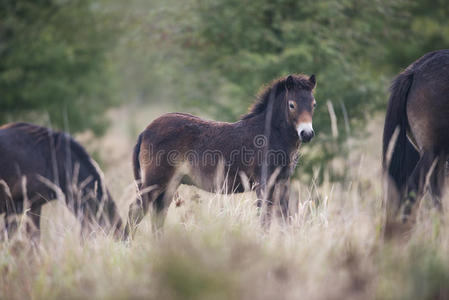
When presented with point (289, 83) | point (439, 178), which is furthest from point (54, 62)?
point (439, 178)

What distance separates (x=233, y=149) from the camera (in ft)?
16.0

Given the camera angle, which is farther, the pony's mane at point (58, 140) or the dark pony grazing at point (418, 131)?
the pony's mane at point (58, 140)

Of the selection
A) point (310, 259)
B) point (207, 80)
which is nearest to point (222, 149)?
point (310, 259)

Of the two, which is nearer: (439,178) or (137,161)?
(439,178)

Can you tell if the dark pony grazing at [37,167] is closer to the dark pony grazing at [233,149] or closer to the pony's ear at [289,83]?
the dark pony grazing at [233,149]

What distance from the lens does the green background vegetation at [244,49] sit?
28.0 ft

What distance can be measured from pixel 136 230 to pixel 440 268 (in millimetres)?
2890

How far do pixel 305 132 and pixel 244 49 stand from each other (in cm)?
492

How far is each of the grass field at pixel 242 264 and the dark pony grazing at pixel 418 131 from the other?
345 mm

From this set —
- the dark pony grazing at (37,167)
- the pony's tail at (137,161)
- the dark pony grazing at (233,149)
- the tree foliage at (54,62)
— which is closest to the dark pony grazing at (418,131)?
the dark pony grazing at (233,149)

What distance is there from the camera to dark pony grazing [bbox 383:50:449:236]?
3.90 meters

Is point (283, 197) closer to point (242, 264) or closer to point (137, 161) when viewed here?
point (137, 161)

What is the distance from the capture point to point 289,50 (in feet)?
26.6

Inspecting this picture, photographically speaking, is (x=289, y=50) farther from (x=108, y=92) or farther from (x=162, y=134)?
(x=108, y=92)
